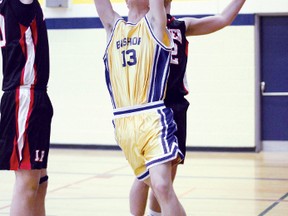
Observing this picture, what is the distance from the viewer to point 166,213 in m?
4.40

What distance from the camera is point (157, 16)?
4.55 meters

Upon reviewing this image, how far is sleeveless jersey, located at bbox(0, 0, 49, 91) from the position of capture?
4.72m

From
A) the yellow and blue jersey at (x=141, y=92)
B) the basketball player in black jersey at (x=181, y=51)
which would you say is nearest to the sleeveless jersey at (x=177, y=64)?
the basketball player in black jersey at (x=181, y=51)

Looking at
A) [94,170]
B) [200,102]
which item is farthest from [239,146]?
[94,170]

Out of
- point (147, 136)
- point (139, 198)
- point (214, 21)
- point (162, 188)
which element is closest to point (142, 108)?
point (147, 136)

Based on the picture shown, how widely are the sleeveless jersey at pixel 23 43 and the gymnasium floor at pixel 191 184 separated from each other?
2.70 m

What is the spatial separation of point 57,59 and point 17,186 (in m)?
9.40

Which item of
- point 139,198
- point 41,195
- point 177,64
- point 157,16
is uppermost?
point 157,16

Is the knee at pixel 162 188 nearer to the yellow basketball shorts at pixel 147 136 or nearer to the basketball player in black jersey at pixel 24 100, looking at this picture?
the yellow basketball shorts at pixel 147 136

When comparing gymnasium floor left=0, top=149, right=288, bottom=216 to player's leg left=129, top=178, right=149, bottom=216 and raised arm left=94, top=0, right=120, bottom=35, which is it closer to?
player's leg left=129, top=178, right=149, bottom=216

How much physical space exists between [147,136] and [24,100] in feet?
2.93

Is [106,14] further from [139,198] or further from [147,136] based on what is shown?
[139,198]

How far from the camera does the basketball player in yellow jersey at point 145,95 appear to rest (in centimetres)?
445

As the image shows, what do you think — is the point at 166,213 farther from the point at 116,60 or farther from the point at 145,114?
the point at 116,60
